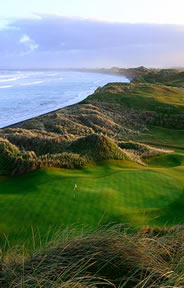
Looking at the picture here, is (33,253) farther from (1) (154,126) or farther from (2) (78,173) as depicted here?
(1) (154,126)

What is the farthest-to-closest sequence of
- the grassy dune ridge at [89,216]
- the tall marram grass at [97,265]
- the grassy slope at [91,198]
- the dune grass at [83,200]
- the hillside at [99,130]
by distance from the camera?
1. the hillside at [99,130]
2. the grassy slope at [91,198]
3. the dune grass at [83,200]
4. the grassy dune ridge at [89,216]
5. the tall marram grass at [97,265]

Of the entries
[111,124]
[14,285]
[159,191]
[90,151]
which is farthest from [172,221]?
[111,124]

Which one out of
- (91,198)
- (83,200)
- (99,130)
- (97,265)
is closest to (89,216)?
(83,200)

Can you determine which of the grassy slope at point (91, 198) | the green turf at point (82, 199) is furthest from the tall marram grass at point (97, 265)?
the green turf at point (82, 199)

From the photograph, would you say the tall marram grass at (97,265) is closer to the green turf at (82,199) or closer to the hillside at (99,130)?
the green turf at (82,199)

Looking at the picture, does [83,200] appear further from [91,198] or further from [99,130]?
[99,130]

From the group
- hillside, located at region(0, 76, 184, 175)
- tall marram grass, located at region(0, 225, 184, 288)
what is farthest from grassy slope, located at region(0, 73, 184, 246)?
tall marram grass, located at region(0, 225, 184, 288)
